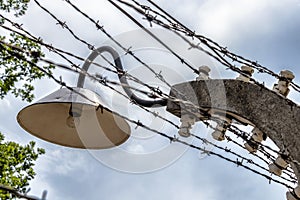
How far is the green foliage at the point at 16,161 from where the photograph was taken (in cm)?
454

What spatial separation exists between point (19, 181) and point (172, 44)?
3388 mm

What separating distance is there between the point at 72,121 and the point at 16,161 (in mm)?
3355

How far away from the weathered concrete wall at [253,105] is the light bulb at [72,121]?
346 mm

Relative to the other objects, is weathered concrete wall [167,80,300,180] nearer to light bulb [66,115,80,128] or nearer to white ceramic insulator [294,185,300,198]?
white ceramic insulator [294,185,300,198]

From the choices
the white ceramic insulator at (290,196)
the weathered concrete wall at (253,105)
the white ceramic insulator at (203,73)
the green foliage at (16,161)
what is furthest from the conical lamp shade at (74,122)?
the green foliage at (16,161)

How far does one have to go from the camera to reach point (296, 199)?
4.89 ft

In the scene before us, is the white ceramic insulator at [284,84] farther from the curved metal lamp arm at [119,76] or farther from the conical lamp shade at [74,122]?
the conical lamp shade at [74,122]

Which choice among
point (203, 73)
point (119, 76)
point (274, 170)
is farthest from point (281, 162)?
point (119, 76)

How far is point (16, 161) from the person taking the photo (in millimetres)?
4676

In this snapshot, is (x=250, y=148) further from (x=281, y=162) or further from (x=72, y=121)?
(x=72, y=121)

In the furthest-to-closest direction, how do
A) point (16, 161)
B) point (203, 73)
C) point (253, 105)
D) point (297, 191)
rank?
point (16, 161)
point (203, 73)
point (253, 105)
point (297, 191)

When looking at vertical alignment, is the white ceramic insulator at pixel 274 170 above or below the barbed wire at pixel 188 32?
below

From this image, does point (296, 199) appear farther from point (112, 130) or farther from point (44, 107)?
point (44, 107)

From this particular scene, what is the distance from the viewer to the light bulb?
4.95ft
